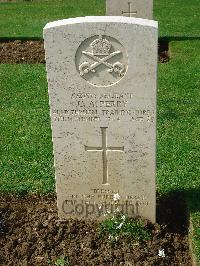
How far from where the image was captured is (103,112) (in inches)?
168

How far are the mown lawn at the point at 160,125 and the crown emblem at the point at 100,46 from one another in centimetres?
173

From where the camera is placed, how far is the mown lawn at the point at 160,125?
218 inches

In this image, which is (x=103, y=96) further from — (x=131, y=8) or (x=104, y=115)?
(x=131, y=8)

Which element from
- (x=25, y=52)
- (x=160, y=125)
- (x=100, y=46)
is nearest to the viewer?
(x=100, y=46)

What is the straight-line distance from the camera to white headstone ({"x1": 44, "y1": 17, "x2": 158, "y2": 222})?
398 cm

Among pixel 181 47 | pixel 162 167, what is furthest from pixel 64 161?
pixel 181 47

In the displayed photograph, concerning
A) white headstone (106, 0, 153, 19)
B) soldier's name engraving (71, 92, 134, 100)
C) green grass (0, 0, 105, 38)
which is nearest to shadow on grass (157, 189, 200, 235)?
soldier's name engraving (71, 92, 134, 100)

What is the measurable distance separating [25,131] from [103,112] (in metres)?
2.95

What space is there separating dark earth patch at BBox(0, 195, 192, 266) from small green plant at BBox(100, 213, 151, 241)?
0.05 meters

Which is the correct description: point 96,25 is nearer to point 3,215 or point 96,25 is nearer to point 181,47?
point 3,215

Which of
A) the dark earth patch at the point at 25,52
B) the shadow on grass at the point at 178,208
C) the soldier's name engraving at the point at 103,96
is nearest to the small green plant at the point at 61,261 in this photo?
the shadow on grass at the point at 178,208

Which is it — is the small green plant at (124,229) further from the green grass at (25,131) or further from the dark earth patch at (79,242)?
the green grass at (25,131)

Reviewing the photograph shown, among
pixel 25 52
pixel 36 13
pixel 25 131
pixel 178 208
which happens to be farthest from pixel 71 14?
pixel 178 208

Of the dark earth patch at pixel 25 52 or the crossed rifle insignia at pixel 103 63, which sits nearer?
the crossed rifle insignia at pixel 103 63
